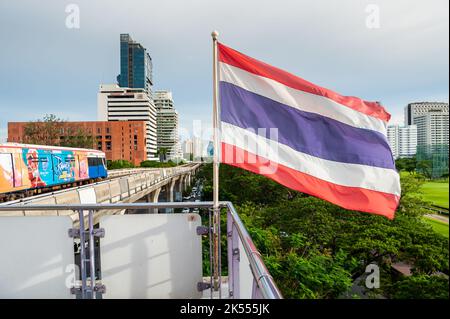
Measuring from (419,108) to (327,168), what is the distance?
9010 cm

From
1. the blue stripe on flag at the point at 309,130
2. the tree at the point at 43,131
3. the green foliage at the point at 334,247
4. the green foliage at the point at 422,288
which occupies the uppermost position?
the tree at the point at 43,131

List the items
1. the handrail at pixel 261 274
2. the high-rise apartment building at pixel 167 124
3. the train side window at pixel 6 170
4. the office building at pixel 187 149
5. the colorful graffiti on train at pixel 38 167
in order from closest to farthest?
1. the handrail at pixel 261 274
2. the train side window at pixel 6 170
3. the colorful graffiti on train at pixel 38 167
4. the high-rise apartment building at pixel 167 124
5. the office building at pixel 187 149

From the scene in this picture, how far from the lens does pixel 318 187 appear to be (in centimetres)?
345

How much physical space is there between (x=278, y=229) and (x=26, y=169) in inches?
561

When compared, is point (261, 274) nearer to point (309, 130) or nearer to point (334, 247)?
point (309, 130)

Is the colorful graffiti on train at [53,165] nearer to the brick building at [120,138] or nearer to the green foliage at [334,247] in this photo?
the green foliage at [334,247]

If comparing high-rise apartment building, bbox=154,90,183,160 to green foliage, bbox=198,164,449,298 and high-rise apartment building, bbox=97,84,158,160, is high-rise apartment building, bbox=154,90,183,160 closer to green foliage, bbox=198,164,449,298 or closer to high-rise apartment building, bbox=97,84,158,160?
high-rise apartment building, bbox=97,84,158,160

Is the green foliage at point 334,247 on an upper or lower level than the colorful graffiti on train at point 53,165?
lower

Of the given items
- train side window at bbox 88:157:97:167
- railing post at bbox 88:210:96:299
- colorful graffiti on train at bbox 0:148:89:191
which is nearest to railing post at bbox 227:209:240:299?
railing post at bbox 88:210:96:299

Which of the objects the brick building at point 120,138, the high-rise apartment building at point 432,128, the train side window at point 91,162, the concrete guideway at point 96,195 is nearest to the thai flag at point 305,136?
the concrete guideway at point 96,195

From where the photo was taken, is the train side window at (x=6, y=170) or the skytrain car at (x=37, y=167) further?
the skytrain car at (x=37, y=167)

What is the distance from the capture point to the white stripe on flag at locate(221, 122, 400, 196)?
339cm

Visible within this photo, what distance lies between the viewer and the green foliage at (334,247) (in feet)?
39.0
